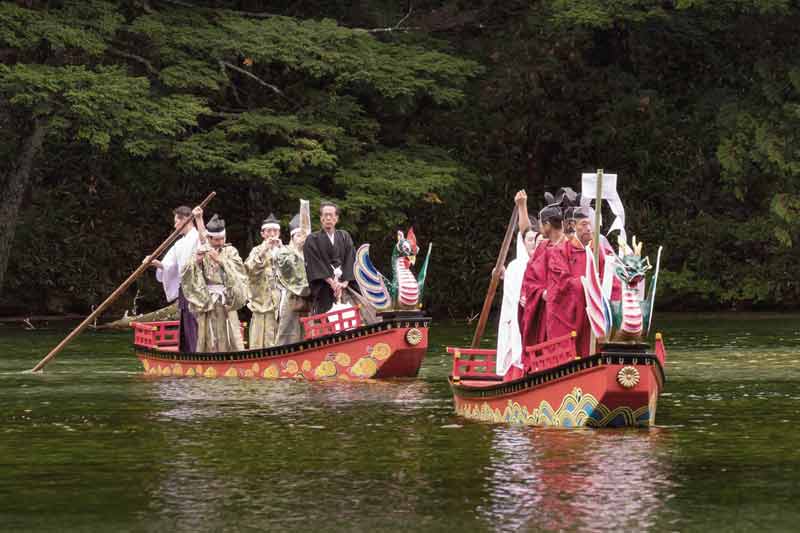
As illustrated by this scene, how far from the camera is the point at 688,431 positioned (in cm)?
1406

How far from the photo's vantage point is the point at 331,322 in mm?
20062

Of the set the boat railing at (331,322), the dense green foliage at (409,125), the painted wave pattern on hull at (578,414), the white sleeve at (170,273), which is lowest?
the painted wave pattern on hull at (578,414)

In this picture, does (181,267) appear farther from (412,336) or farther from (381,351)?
(412,336)

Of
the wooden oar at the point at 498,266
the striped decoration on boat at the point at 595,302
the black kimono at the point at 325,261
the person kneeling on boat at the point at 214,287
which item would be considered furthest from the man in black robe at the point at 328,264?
the striped decoration on boat at the point at 595,302

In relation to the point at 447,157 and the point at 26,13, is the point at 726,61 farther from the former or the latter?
the point at 26,13

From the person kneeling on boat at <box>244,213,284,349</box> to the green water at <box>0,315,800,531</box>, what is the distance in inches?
86.4

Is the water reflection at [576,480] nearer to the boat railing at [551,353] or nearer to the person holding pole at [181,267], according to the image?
the boat railing at [551,353]

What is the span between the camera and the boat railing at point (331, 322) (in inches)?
787

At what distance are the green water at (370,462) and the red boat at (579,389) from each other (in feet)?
0.72

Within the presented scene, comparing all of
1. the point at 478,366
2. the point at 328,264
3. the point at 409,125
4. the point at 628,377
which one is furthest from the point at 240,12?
the point at 628,377

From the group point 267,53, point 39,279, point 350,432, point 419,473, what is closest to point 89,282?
point 39,279

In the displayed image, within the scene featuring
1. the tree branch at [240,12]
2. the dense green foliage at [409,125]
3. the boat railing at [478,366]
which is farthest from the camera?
the tree branch at [240,12]

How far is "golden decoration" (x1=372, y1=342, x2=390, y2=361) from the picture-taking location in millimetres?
19484

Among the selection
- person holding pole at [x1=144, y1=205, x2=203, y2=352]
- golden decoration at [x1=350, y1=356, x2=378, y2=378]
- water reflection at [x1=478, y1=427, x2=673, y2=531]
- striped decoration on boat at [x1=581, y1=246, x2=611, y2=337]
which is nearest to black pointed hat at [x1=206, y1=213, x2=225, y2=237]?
person holding pole at [x1=144, y1=205, x2=203, y2=352]
